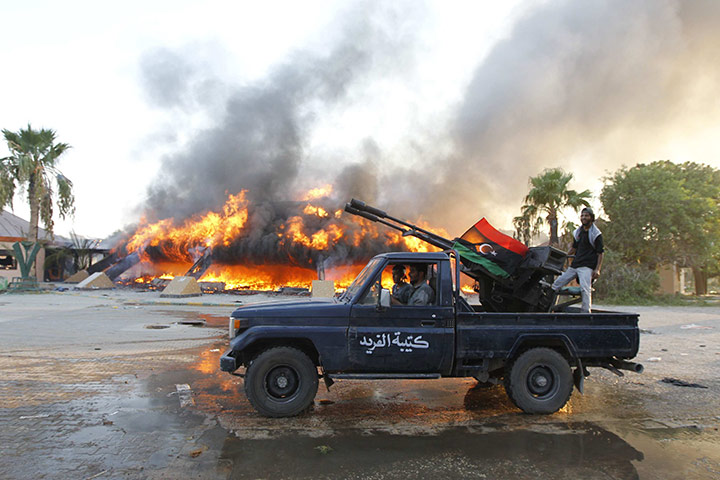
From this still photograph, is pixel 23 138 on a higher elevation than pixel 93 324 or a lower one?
higher

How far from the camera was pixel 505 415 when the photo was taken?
16.9 ft

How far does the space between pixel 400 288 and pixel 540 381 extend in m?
2.03

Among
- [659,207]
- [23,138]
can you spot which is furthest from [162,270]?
[659,207]

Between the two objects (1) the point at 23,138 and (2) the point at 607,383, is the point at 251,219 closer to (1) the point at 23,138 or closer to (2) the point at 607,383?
(1) the point at 23,138

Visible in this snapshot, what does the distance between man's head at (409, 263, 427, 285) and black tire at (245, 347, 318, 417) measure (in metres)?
1.67

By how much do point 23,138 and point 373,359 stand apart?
36864mm

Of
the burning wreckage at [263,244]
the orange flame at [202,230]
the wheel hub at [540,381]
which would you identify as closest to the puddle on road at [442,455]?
the wheel hub at [540,381]

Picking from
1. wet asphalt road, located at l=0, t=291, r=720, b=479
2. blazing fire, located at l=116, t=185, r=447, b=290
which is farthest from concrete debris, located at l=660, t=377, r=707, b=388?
blazing fire, located at l=116, t=185, r=447, b=290

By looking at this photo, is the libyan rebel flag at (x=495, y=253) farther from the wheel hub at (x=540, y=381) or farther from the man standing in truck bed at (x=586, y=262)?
the wheel hub at (x=540, y=381)

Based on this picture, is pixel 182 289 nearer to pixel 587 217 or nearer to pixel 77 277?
pixel 77 277

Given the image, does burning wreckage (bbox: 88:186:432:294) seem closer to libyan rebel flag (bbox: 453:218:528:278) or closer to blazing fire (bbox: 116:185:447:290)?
blazing fire (bbox: 116:185:447:290)

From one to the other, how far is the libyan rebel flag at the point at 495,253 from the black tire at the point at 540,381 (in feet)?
4.03

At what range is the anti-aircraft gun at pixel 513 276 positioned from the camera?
5789mm

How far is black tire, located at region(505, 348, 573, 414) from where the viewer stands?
16.8 ft
